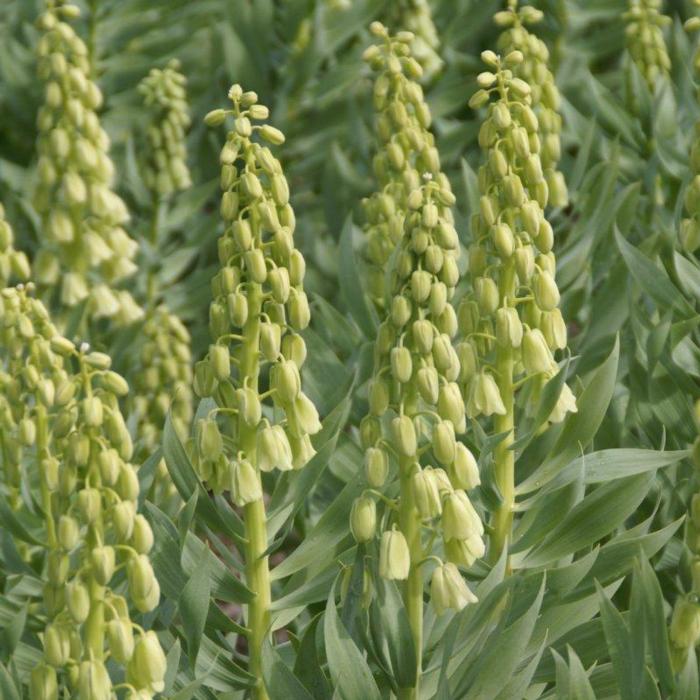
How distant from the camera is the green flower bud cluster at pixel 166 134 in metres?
3.84

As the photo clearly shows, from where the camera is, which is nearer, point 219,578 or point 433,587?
point 433,587

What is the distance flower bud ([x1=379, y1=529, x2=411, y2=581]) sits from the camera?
6.54ft

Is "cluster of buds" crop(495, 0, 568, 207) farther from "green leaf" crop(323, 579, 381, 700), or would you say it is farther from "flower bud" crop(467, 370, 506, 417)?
"green leaf" crop(323, 579, 381, 700)

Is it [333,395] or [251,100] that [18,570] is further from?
[251,100]

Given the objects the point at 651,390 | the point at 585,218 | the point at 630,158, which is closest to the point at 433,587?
the point at 651,390

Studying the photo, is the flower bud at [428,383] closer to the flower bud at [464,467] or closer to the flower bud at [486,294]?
the flower bud at [464,467]

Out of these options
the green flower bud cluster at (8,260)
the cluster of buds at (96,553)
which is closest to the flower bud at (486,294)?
the cluster of buds at (96,553)

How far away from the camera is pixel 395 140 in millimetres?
2857

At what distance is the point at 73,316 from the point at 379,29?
1.00 m

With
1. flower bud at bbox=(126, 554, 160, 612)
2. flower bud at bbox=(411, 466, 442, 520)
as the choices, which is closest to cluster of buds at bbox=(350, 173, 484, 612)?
flower bud at bbox=(411, 466, 442, 520)

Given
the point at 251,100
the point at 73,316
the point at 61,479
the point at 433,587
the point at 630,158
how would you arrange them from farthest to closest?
1. the point at 630,158
2. the point at 73,316
3. the point at 251,100
4. the point at 433,587
5. the point at 61,479

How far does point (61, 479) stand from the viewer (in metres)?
1.84

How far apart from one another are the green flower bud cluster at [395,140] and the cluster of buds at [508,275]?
498mm

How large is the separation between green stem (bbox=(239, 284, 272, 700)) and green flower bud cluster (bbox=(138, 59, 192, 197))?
1803 millimetres
